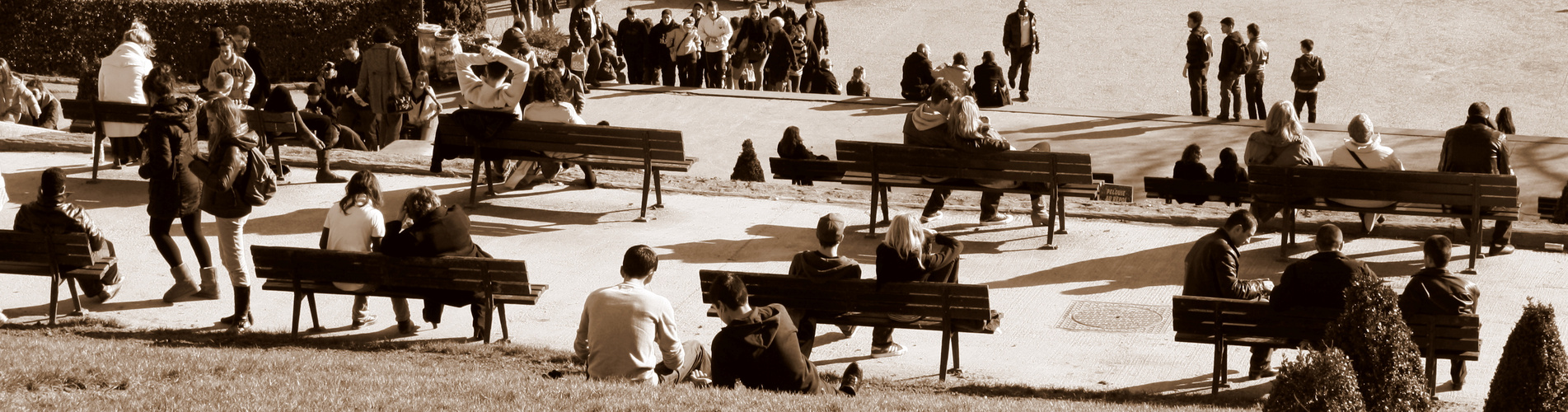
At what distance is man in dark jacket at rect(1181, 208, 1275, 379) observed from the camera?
799 cm

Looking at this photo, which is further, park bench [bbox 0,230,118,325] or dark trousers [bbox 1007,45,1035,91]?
dark trousers [bbox 1007,45,1035,91]

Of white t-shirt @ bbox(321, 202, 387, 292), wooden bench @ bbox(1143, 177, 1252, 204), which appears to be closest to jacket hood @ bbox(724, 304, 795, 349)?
white t-shirt @ bbox(321, 202, 387, 292)

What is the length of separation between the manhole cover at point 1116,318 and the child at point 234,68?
9.55 m

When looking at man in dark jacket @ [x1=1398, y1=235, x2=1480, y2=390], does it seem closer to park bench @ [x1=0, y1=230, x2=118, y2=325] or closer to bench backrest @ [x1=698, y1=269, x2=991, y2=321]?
bench backrest @ [x1=698, y1=269, x2=991, y2=321]

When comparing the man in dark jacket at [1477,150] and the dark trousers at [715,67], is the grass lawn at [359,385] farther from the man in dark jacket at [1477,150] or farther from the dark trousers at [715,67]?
the dark trousers at [715,67]

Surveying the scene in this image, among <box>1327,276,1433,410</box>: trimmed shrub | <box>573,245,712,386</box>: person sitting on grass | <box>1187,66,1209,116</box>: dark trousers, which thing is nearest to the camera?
<box>1327,276,1433,410</box>: trimmed shrub

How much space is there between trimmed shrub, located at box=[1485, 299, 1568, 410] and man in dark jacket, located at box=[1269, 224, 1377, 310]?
3.20ft

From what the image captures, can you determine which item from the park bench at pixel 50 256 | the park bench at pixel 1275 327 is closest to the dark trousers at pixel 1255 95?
the park bench at pixel 1275 327

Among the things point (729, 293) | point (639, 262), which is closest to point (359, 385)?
point (639, 262)

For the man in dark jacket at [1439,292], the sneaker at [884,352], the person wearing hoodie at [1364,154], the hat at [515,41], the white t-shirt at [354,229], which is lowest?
the sneaker at [884,352]

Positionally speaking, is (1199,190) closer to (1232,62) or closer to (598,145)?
(598,145)

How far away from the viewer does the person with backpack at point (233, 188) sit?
8852 mm

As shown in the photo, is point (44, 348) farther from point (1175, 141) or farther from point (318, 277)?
point (1175, 141)

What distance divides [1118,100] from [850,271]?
15215 mm
